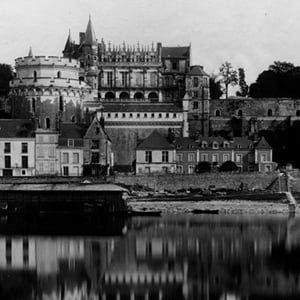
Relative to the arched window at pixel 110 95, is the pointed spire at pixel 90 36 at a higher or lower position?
higher

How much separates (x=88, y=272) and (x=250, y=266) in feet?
21.5

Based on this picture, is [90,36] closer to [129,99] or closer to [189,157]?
[129,99]

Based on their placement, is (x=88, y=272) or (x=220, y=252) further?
(x=220, y=252)

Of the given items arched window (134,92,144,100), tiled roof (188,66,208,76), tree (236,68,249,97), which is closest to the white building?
arched window (134,92,144,100)

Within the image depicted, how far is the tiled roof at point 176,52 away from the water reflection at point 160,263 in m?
40.8

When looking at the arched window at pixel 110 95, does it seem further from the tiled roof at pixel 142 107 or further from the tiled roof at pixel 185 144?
the tiled roof at pixel 185 144

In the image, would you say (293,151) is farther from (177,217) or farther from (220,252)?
(220,252)

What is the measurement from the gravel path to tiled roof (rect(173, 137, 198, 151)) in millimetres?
13097

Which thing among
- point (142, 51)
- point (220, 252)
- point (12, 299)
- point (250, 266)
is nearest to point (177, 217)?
point (220, 252)

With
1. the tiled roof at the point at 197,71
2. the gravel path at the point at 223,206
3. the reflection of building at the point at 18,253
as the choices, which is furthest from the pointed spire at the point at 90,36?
the reflection of building at the point at 18,253

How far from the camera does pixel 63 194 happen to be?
5650 centimetres

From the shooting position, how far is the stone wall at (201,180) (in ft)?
214

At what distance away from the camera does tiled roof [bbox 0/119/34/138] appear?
→ 68062 mm

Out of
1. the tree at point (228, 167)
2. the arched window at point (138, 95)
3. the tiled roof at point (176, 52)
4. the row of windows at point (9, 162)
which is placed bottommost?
the tree at point (228, 167)
